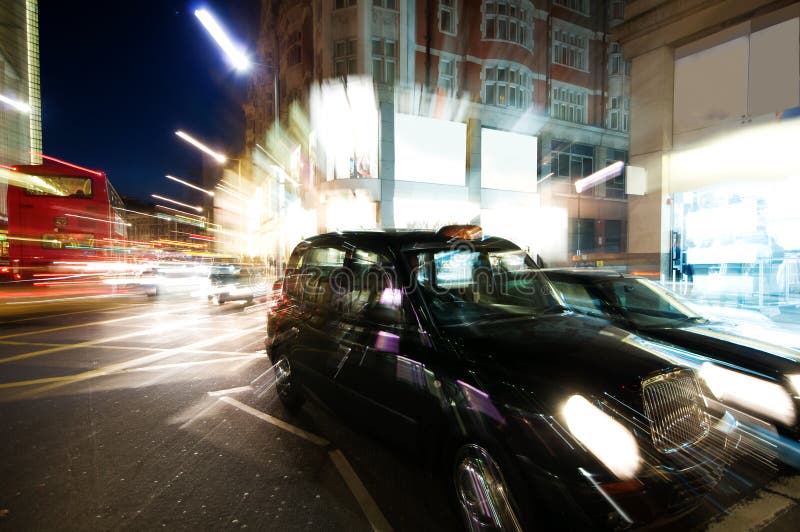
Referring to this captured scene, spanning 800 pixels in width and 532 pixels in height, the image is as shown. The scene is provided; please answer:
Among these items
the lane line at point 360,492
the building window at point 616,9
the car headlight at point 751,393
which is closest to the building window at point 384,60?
the building window at point 616,9

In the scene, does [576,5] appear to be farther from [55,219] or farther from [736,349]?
[55,219]

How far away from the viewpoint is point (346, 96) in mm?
19844

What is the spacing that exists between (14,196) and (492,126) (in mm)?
20300

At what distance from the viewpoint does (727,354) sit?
11.3 feet

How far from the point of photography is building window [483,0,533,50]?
854 inches

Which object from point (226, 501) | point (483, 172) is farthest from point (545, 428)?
point (483, 172)

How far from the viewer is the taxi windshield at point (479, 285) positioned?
295cm

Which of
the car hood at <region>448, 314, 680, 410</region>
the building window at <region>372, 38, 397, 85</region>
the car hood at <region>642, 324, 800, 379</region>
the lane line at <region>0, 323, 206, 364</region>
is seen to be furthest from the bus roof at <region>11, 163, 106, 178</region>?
the car hood at <region>642, 324, 800, 379</region>

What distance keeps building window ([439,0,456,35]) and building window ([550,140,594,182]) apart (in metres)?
9.07

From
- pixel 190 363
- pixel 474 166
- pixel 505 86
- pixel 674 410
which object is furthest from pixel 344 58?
pixel 674 410

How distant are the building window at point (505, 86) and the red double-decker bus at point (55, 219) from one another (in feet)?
60.8

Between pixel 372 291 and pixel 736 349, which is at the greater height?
pixel 372 291

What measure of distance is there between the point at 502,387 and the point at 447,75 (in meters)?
22.1

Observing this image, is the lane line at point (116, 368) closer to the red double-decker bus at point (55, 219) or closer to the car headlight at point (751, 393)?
the car headlight at point (751, 393)
